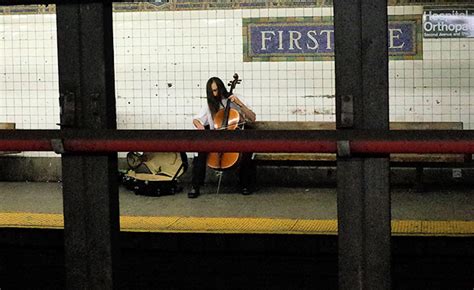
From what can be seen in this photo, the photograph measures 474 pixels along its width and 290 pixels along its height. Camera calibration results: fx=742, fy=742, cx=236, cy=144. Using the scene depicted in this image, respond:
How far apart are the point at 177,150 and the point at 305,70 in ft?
21.0

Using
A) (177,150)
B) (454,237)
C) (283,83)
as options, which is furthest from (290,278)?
(283,83)

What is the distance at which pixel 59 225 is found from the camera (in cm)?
491

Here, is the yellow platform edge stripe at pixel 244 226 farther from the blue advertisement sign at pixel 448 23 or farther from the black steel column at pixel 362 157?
the blue advertisement sign at pixel 448 23

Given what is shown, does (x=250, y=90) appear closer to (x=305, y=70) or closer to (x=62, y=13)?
(x=305, y=70)

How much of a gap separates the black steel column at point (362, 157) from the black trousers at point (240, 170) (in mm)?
5838

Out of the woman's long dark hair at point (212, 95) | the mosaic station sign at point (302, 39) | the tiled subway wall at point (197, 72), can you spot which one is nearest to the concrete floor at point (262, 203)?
the tiled subway wall at point (197, 72)

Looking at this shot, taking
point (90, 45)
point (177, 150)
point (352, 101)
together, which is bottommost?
point (177, 150)

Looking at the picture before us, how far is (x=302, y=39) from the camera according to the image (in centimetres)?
826

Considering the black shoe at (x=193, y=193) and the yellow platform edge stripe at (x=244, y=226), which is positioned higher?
the yellow platform edge stripe at (x=244, y=226)

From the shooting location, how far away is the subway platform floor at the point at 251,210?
4.80m

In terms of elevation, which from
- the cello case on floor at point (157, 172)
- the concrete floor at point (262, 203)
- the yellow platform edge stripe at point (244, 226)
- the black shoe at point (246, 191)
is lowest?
the concrete floor at point (262, 203)

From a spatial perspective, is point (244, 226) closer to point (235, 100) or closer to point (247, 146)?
point (247, 146)

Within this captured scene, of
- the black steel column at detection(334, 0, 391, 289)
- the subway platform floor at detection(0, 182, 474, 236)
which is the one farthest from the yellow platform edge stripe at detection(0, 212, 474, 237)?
the black steel column at detection(334, 0, 391, 289)

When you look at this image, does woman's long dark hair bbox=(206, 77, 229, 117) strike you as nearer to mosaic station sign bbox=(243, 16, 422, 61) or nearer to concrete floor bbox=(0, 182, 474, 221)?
mosaic station sign bbox=(243, 16, 422, 61)
